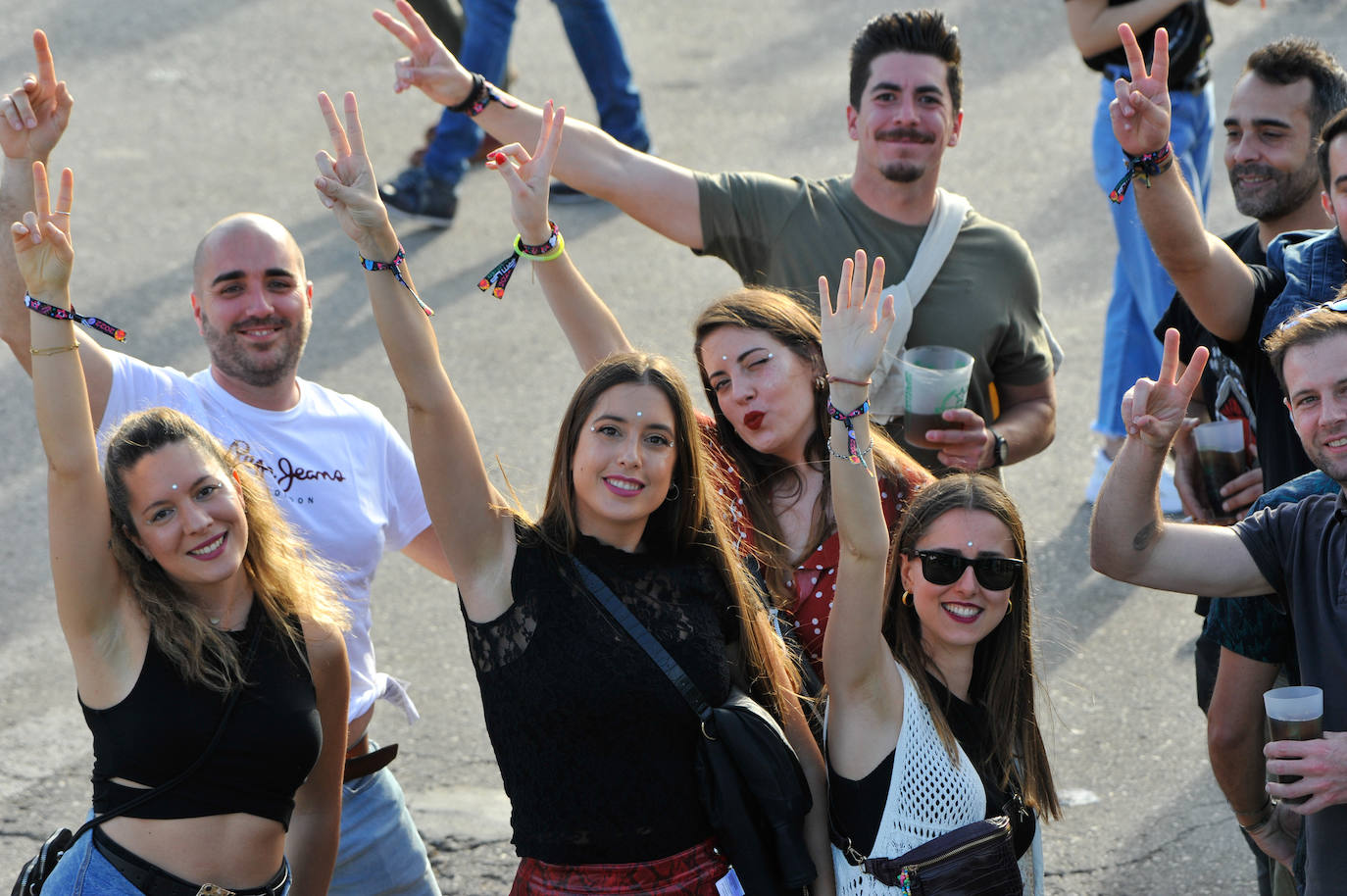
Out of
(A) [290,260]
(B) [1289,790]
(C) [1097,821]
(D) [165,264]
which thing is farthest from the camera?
(D) [165,264]

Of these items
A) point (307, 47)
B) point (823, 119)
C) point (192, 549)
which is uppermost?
point (307, 47)

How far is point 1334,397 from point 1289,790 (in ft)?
2.46

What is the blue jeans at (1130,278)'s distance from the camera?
5.79 metres

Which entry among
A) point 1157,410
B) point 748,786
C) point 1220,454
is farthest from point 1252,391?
point 748,786

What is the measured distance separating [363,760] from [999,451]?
6.06ft

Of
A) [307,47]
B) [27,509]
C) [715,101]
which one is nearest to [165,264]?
[27,509]

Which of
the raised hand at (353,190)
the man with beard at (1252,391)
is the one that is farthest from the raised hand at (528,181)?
the man with beard at (1252,391)

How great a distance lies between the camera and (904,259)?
401 cm

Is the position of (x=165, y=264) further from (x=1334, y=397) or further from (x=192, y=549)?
(x=1334, y=397)

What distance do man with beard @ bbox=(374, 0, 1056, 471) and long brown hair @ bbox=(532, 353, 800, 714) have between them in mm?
1023

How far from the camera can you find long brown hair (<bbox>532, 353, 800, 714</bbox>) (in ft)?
9.66

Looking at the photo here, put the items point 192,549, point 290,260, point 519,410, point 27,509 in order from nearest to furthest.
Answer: point 192,549, point 290,260, point 27,509, point 519,410

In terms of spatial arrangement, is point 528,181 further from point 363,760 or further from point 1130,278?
point 1130,278

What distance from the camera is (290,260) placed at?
3.56 meters
